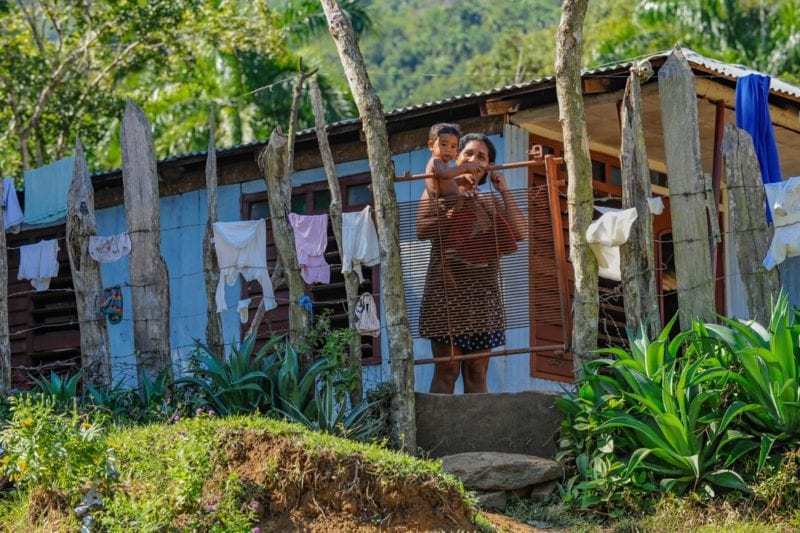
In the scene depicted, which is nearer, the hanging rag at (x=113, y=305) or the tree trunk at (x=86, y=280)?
the tree trunk at (x=86, y=280)

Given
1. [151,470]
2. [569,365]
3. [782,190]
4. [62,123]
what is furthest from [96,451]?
[62,123]

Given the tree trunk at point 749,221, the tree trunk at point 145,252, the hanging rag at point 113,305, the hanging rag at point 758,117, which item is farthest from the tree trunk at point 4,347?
the hanging rag at point 758,117

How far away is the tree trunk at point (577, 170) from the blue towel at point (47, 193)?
20.4 ft

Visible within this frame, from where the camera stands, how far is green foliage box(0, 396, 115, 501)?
8.49m

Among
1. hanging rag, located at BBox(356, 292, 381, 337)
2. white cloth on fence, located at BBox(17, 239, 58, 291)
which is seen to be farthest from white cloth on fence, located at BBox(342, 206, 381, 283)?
white cloth on fence, located at BBox(17, 239, 58, 291)

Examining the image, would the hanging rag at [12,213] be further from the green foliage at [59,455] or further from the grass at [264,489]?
the grass at [264,489]

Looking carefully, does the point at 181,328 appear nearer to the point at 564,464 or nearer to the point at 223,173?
the point at 223,173

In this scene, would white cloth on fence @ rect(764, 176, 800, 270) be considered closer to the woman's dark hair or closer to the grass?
the woman's dark hair

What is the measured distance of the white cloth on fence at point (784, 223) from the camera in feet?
33.8

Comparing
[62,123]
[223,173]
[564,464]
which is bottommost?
[564,464]

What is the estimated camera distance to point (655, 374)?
371 inches

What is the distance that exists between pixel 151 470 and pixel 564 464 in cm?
301

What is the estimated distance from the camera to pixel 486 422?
34.1 ft

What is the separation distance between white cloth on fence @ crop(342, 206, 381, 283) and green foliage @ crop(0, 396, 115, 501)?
10.1ft
